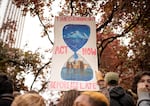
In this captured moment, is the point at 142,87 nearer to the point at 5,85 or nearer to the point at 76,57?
the point at 5,85

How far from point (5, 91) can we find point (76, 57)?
1.97 meters

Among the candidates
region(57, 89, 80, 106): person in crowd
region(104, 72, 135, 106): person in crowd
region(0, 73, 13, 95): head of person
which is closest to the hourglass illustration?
region(104, 72, 135, 106): person in crowd

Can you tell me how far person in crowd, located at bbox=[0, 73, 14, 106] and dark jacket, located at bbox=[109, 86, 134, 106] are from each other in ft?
3.34

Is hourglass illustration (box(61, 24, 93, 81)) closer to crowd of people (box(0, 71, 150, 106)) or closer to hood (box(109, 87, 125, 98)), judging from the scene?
crowd of people (box(0, 71, 150, 106))

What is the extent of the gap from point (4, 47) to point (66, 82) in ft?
33.5

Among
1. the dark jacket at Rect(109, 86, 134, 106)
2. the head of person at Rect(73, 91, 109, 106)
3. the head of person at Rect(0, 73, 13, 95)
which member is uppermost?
the head of person at Rect(0, 73, 13, 95)

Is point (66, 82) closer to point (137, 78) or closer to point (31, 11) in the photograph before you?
point (137, 78)

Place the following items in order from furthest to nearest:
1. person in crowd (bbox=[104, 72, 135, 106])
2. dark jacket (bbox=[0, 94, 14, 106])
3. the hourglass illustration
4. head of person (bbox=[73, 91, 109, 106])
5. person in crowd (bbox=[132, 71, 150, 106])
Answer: the hourglass illustration, person in crowd (bbox=[104, 72, 135, 106]), dark jacket (bbox=[0, 94, 14, 106]), person in crowd (bbox=[132, 71, 150, 106]), head of person (bbox=[73, 91, 109, 106])

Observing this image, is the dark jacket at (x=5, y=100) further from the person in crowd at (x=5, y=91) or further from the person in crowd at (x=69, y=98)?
the person in crowd at (x=69, y=98)

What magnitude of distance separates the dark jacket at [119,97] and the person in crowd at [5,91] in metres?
1.02

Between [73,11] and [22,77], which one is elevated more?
[73,11]

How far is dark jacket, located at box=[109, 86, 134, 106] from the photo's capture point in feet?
13.4

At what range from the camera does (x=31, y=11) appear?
602 inches

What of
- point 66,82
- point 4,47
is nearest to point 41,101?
point 66,82
